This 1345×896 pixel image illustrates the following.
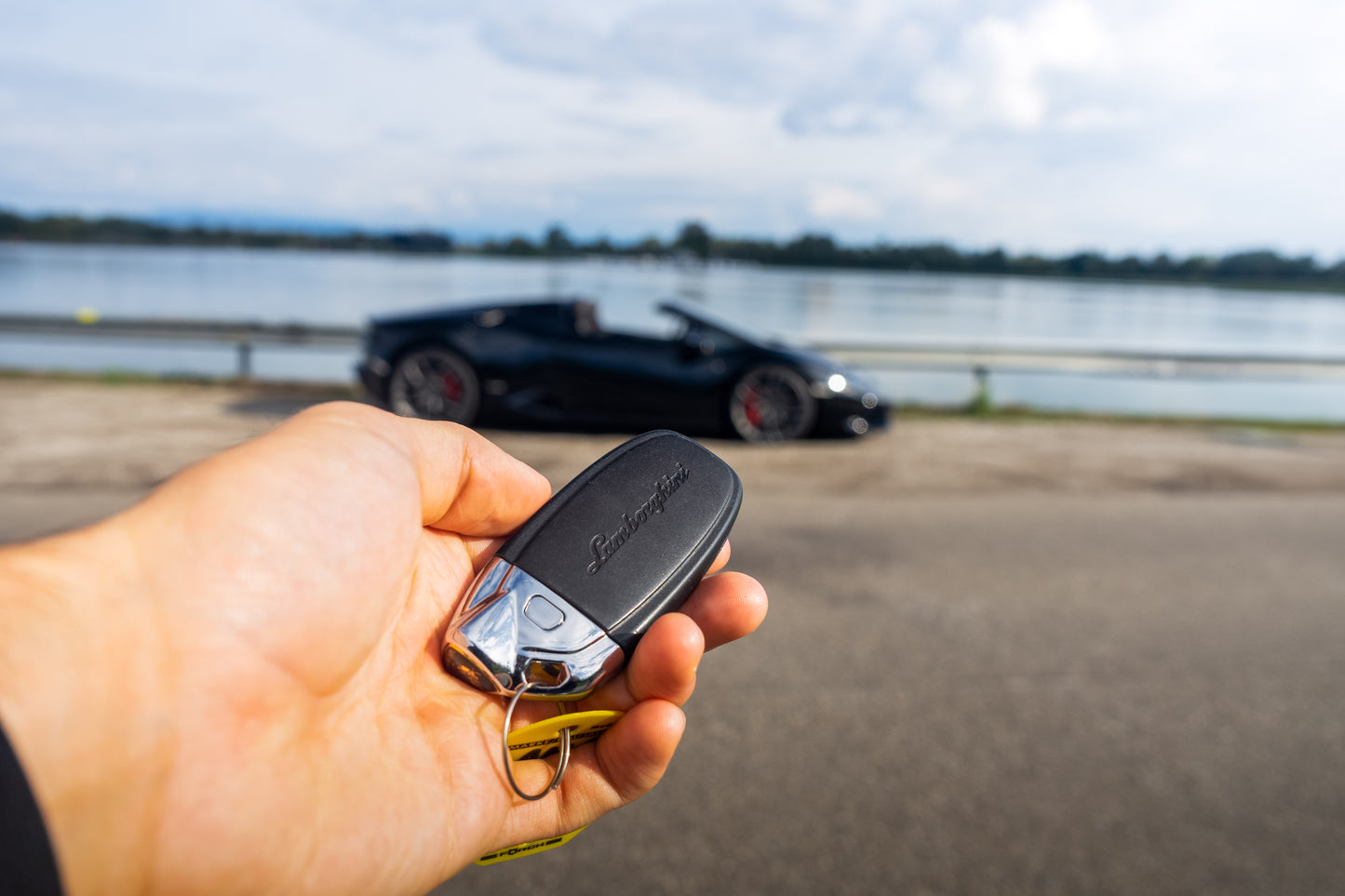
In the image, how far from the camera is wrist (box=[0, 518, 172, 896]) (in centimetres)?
69

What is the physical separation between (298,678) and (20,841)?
0.45 metres

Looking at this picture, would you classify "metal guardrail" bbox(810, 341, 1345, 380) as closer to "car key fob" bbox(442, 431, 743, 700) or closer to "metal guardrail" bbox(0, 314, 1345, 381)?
"metal guardrail" bbox(0, 314, 1345, 381)

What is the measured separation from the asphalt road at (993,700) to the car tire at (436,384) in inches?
53.3

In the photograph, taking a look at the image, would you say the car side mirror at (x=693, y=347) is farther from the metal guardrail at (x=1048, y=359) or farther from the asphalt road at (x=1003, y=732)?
the metal guardrail at (x=1048, y=359)

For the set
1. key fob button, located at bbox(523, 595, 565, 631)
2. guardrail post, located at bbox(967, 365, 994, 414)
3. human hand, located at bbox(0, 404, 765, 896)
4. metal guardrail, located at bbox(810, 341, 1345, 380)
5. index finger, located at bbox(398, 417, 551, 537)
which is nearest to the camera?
human hand, located at bbox(0, 404, 765, 896)

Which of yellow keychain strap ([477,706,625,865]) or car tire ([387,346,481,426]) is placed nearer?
yellow keychain strap ([477,706,625,865])

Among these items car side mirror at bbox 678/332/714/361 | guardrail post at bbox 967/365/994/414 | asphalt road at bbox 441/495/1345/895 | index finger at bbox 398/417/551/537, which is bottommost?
asphalt road at bbox 441/495/1345/895

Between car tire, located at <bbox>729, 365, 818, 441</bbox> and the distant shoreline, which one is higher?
car tire, located at <bbox>729, 365, 818, 441</bbox>

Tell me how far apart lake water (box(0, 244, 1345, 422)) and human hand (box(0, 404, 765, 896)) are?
4.32ft

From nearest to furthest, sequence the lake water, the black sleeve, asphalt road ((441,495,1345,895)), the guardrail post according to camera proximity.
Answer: the black sleeve, asphalt road ((441,495,1345,895)), the lake water, the guardrail post

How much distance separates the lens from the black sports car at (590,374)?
24.7ft

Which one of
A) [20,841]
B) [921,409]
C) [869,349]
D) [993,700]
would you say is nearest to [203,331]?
[869,349]

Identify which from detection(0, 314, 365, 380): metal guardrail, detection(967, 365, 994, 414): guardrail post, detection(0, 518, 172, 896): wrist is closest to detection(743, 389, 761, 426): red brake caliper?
detection(967, 365, 994, 414): guardrail post

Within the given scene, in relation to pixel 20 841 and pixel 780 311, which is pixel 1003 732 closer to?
pixel 20 841
